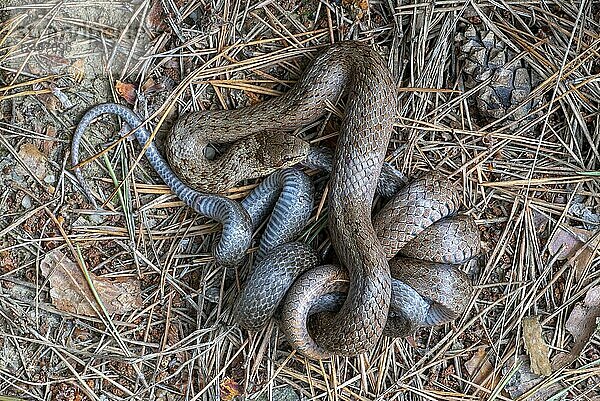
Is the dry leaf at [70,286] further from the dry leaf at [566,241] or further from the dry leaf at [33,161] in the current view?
the dry leaf at [566,241]

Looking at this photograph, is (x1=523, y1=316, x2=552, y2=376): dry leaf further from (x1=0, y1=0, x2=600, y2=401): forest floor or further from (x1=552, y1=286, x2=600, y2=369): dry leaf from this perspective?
(x1=552, y1=286, x2=600, y2=369): dry leaf

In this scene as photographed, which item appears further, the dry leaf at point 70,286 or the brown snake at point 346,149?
the dry leaf at point 70,286

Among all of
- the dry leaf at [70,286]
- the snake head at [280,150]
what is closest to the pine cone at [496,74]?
the snake head at [280,150]

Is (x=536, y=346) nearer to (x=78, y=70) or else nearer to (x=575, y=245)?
(x=575, y=245)

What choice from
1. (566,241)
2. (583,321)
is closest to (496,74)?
(566,241)

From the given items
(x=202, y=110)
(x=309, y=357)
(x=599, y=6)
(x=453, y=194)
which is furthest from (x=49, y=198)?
(x=599, y=6)
